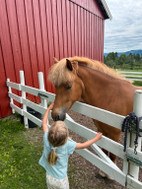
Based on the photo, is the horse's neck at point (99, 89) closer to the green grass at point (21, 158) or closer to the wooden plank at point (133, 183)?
the wooden plank at point (133, 183)

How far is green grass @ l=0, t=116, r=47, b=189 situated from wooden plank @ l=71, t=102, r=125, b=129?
1416mm

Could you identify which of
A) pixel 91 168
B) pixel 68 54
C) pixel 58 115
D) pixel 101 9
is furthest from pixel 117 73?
pixel 101 9

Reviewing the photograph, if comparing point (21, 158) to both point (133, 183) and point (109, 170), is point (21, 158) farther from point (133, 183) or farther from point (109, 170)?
point (133, 183)

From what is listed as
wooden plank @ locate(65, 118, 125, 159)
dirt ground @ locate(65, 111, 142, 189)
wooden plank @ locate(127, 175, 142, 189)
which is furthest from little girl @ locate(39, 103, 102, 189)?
dirt ground @ locate(65, 111, 142, 189)

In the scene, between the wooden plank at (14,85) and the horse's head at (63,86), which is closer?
the horse's head at (63,86)

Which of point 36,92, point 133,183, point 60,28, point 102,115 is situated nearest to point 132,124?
point 102,115

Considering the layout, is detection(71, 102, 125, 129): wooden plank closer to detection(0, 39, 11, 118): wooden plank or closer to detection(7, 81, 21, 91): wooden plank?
detection(7, 81, 21, 91): wooden plank

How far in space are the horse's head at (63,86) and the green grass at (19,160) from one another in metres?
1.31

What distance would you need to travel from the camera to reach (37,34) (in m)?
4.85

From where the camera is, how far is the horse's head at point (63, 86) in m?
1.60

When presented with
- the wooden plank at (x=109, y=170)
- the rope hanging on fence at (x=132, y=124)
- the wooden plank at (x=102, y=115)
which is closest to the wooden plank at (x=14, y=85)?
the wooden plank at (x=102, y=115)

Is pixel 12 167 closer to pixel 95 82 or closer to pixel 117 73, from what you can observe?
pixel 95 82

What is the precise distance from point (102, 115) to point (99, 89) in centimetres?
58

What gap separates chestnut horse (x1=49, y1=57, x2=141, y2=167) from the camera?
166 cm
